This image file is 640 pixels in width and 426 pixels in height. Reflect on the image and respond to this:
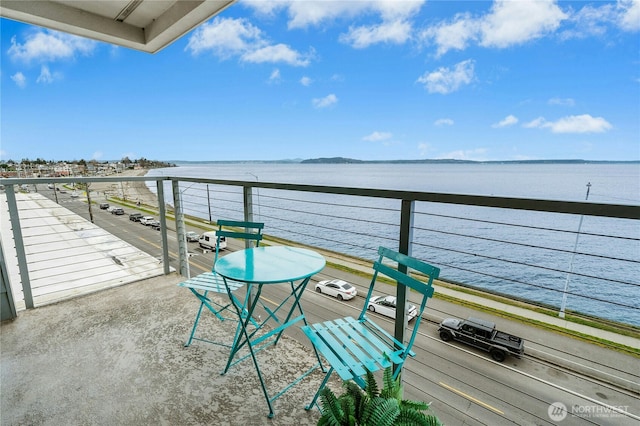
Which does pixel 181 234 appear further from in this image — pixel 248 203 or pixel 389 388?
pixel 389 388

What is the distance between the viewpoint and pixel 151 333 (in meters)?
2.43

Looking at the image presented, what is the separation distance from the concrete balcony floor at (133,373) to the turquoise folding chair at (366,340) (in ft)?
1.40

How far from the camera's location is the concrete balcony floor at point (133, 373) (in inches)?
64.9

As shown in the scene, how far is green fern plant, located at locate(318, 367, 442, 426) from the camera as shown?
1168 mm

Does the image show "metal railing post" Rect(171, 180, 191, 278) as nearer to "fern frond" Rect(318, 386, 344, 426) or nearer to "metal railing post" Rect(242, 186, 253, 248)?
"metal railing post" Rect(242, 186, 253, 248)

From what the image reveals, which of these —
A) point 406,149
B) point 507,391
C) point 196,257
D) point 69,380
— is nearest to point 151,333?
point 69,380

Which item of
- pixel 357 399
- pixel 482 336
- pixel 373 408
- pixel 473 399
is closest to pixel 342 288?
pixel 482 336

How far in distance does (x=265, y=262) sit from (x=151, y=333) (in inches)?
52.8

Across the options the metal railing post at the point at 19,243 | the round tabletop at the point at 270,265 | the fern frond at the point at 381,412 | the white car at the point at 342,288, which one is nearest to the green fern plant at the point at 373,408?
the fern frond at the point at 381,412

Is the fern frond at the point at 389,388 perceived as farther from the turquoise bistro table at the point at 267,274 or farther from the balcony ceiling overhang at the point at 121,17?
the balcony ceiling overhang at the point at 121,17

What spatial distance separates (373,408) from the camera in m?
1.22

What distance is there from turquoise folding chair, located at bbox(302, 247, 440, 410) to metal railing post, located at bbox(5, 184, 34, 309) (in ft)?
9.79

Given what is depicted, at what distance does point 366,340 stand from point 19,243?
10.9 ft

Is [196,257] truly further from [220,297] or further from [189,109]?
[189,109]
